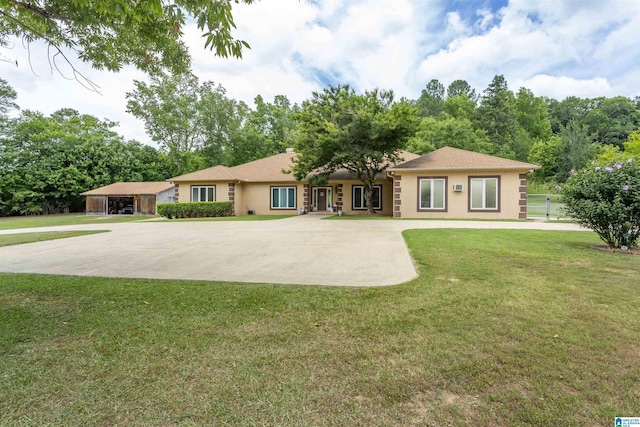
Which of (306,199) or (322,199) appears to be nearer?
(306,199)

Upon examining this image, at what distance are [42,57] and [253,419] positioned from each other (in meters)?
5.77

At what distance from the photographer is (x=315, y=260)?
19.0 ft

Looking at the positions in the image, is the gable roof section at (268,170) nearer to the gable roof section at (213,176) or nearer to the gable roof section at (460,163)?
the gable roof section at (213,176)

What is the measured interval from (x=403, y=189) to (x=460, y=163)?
314 cm

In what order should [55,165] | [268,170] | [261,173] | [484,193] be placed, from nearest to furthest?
[484,193]
[261,173]
[268,170]
[55,165]

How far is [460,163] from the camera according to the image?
15766 millimetres

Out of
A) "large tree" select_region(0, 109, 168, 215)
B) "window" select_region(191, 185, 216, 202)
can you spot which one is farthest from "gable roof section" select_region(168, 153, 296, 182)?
"large tree" select_region(0, 109, 168, 215)

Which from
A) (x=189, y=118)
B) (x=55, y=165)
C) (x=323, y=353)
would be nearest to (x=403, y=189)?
(x=323, y=353)

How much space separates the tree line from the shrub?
67.4 ft

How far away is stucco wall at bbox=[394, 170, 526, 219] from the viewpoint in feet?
49.5

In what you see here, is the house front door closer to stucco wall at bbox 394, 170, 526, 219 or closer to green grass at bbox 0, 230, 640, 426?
stucco wall at bbox 394, 170, 526, 219

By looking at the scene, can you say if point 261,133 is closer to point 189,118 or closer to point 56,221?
point 189,118

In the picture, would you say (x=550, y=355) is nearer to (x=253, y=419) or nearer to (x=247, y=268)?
(x=253, y=419)

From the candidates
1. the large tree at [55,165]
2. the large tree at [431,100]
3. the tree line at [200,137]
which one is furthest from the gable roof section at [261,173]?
the large tree at [431,100]
